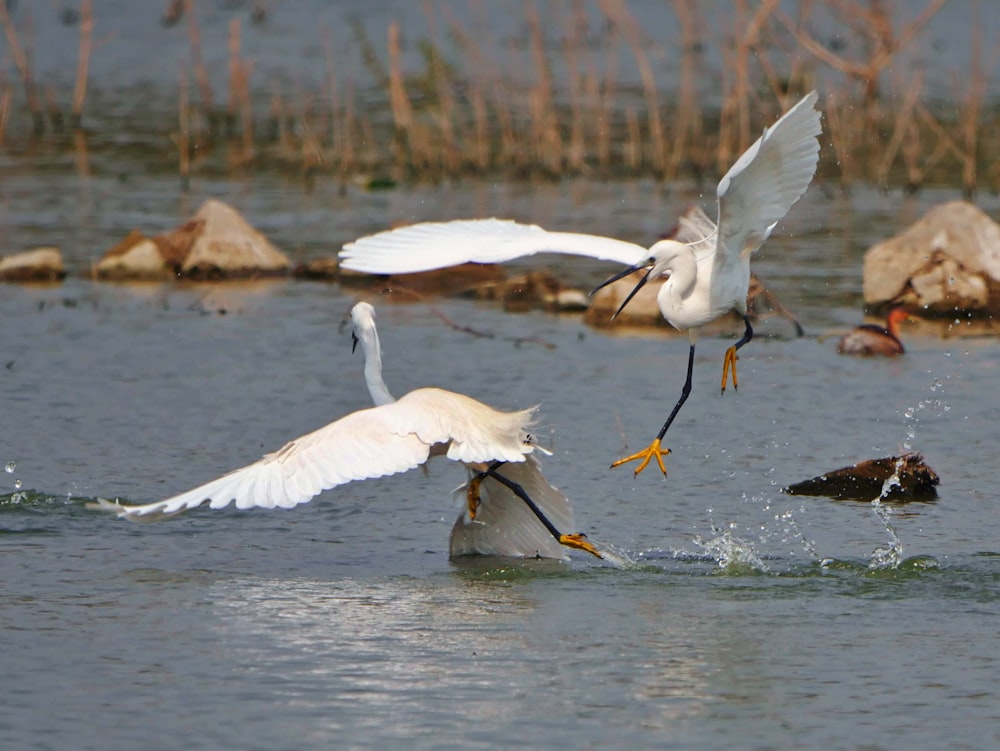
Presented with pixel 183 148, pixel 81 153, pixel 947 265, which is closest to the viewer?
pixel 947 265

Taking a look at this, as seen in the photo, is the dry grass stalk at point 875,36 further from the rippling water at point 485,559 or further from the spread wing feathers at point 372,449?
the spread wing feathers at point 372,449

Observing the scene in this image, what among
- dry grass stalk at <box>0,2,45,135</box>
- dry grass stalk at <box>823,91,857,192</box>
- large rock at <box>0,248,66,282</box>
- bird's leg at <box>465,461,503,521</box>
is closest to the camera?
bird's leg at <box>465,461,503,521</box>

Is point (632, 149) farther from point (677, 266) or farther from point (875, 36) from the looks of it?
point (677, 266)

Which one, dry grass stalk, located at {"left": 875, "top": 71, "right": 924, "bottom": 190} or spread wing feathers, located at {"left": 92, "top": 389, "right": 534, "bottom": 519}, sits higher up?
dry grass stalk, located at {"left": 875, "top": 71, "right": 924, "bottom": 190}

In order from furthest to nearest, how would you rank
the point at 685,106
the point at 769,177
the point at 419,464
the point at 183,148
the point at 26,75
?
the point at 26,75, the point at 183,148, the point at 685,106, the point at 419,464, the point at 769,177

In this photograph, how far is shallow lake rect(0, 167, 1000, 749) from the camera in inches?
246

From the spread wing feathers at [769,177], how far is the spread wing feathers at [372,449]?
1.27m

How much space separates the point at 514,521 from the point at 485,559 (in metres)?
0.24

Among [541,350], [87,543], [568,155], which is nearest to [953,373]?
[541,350]

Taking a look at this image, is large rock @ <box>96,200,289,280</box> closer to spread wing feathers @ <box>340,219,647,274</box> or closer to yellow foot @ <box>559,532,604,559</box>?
spread wing feathers @ <box>340,219,647,274</box>

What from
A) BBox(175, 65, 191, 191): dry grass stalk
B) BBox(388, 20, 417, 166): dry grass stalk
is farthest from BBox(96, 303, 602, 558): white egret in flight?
BBox(175, 65, 191, 191): dry grass stalk

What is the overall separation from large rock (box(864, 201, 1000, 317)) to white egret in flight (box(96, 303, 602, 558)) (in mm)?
6340

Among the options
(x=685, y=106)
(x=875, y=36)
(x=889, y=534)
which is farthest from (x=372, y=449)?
(x=875, y=36)

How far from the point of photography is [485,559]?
842cm
